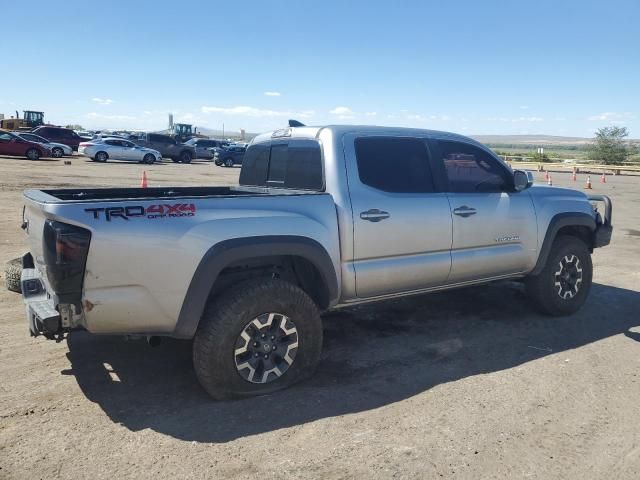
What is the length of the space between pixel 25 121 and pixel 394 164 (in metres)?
56.8

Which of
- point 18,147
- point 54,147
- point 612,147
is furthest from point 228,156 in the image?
point 612,147

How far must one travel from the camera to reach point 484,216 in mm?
5043

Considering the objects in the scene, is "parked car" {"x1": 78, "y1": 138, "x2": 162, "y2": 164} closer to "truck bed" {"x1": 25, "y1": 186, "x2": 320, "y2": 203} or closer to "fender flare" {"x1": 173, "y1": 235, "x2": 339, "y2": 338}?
"truck bed" {"x1": 25, "y1": 186, "x2": 320, "y2": 203}

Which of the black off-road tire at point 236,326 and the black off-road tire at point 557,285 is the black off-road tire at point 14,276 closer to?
the black off-road tire at point 236,326

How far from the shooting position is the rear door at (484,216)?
16.1ft

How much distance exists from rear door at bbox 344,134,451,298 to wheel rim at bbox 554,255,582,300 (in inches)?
66.9

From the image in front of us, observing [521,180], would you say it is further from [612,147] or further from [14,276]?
[612,147]

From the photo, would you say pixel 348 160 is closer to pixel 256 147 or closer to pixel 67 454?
pixel 256 147

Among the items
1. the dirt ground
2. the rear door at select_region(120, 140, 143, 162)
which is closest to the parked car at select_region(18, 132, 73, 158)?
the rear door at select_region(120, 140, 143, 162)

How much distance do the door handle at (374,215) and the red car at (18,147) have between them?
1135 inches

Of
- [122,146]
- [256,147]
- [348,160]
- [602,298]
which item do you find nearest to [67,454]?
[348,160]

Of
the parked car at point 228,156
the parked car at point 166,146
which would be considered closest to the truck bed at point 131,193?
the parked car at point 228,156

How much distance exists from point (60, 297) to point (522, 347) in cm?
384

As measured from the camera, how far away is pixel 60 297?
3176 millimetres
